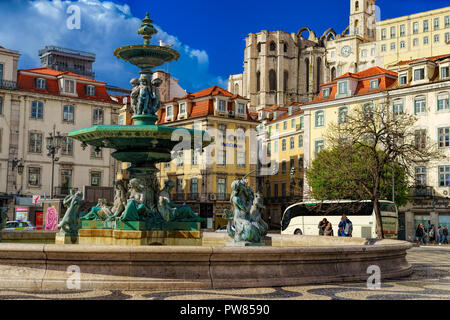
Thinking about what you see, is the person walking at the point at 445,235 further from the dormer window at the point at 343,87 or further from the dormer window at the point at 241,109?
the dormer window at the point at 241,109

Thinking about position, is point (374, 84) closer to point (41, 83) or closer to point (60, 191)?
point (60, 191)

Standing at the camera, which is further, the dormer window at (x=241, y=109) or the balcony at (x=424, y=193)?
the dormer window at (x=241, y=109)

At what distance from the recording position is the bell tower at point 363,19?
99000 millimetres

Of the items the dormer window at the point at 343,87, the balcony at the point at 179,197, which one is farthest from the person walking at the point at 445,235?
the balcony at the point at 179,197

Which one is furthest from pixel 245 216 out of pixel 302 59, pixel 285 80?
pixel 302 59

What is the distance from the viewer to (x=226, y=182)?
55.1m

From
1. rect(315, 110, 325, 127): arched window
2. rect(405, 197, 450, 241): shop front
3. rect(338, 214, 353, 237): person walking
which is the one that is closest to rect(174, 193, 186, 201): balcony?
rect(315, 110, 325, 127): arched window

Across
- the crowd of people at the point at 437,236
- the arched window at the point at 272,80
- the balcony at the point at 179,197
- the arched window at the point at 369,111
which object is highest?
the arched window at the point at 272,80

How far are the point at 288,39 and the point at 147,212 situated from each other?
94436 millimetres

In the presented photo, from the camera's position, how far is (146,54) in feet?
47.1

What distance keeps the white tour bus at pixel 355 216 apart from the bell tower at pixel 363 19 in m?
68.0
